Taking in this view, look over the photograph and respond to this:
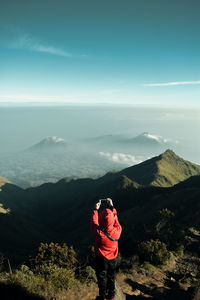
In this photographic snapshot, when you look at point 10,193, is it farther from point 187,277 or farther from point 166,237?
point 187,277

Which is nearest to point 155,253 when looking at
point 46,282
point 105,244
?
point 46,282

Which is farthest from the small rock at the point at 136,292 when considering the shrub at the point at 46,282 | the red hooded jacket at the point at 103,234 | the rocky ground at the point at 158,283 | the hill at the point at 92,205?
the hill at the point at 92,205

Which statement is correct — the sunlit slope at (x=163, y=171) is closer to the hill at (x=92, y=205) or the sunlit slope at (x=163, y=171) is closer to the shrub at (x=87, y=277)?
the hill at (x=92, y=205)

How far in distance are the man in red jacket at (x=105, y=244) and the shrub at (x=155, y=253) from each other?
10214 mm

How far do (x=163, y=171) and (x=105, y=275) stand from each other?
13902 cm

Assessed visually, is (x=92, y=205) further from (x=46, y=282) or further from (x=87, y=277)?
(x=46, y=282)

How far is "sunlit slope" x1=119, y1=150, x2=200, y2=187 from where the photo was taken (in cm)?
12554

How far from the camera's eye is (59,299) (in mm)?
8766

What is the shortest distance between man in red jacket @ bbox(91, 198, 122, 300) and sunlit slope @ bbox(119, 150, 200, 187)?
115 m

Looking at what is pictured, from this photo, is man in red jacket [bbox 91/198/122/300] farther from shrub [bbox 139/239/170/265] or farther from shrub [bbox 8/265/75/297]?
shrub [bbox 139/239/170/265]

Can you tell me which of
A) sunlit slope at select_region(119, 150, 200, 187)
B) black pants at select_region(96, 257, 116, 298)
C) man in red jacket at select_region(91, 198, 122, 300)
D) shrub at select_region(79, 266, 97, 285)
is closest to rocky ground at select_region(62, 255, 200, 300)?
shrub at select_region(79, 266, 97, 285)

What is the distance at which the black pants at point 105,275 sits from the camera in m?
6.78

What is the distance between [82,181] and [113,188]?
62.6 m

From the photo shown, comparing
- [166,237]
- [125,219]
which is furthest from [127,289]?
[125,219]
